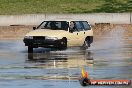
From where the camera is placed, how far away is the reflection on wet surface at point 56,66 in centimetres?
1675

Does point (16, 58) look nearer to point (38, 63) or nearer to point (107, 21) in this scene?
point (38, 63)

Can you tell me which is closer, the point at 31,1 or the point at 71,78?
the point at 71,78

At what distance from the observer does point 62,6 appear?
185 ft

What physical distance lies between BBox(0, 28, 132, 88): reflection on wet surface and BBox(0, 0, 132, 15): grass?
2272cm

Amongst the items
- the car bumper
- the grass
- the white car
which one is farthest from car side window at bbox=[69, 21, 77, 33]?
the grass

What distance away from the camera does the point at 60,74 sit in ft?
61.2

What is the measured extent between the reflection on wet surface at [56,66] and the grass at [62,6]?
2272cm

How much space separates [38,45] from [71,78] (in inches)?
441

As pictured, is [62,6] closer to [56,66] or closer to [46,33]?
[46,33]

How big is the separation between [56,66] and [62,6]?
3517 cm

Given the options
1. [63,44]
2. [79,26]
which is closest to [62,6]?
[79,26]

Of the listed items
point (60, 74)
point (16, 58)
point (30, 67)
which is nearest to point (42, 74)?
point (60, 74)

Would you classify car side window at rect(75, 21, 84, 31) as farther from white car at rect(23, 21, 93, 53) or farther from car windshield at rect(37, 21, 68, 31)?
car windshield at rect(37, 21, 68, 31)

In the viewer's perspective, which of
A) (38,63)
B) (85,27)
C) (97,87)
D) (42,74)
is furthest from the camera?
(85,27)
